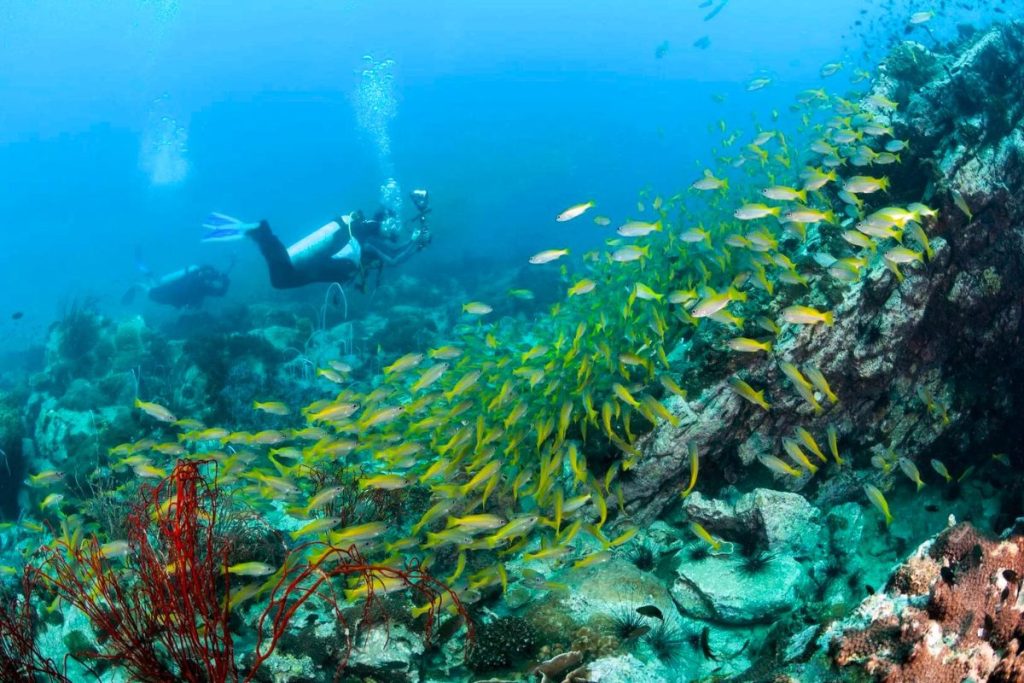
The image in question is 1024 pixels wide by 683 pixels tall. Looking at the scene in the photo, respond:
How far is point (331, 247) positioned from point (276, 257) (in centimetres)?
135

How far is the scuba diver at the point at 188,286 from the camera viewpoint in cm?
1856

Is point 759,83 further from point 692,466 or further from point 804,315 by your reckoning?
point 692,466

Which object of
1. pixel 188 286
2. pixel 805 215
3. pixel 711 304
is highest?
pixel 805 215

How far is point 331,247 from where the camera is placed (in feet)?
46.0

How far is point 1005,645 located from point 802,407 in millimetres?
3084

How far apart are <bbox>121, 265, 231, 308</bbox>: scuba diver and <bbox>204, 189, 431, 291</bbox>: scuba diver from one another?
224 inches

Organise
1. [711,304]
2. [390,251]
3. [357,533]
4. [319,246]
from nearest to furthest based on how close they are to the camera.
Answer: [357,533], [711,304], [319,246], [390,251]

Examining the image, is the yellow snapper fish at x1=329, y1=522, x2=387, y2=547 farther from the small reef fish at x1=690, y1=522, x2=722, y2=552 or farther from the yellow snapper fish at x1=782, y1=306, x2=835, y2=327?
the yellow snapper fish at x1=782, y1=306, x2=835, y2=327

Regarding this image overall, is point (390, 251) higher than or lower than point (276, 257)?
lower

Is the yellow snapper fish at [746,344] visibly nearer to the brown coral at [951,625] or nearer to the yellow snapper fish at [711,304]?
the yellow snapper fish at [711,304]

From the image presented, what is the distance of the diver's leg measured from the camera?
13.2m

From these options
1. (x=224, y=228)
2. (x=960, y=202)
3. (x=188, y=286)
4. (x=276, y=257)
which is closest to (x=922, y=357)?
(x=960, y=202)

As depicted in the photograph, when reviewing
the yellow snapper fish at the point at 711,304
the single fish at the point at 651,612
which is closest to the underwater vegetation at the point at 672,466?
the single fish at the point at 651,612

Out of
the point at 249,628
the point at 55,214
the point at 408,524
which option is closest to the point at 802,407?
the point at 408,524
